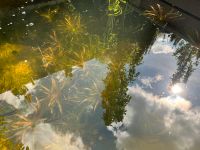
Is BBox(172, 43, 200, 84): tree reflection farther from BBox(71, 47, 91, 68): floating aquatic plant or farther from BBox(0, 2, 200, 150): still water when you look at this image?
BBox(71, 47, 91, 68): floating aquatic plant

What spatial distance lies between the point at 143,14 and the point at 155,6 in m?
0.49

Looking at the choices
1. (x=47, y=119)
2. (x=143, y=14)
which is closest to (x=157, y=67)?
(x=143, y=14)

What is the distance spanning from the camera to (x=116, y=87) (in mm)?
6680

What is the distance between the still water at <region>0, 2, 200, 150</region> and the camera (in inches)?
220

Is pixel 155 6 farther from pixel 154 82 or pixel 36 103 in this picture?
pixel 36 103

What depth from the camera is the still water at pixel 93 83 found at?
5.59 metres

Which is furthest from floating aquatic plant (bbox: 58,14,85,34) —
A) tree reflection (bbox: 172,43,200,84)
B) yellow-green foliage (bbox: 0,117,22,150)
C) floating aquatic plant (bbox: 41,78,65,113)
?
yellow-green foliage (bbox: 0,117,22,150)

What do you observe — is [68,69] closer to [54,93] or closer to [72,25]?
[54,93]

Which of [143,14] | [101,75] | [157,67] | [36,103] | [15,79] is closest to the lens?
[36,103]

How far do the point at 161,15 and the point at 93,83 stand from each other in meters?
4.02

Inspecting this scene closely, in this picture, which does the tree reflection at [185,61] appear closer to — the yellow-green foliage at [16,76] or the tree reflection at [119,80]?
the tree reflection at [119,80]

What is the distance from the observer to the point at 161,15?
928 centimetres

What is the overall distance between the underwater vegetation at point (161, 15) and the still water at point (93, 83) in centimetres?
33

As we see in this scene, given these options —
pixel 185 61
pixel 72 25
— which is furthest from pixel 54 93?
pixel 185 61
